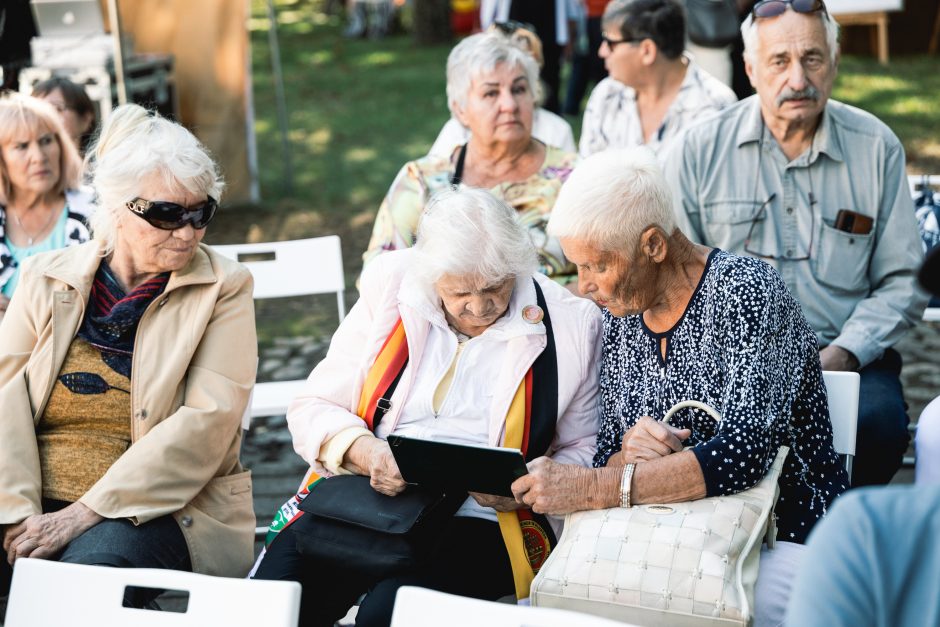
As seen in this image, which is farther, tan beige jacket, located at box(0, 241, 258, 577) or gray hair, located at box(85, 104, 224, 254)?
gray hair, located at box(85, 104, 224, 254)

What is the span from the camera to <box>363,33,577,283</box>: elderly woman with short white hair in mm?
4086

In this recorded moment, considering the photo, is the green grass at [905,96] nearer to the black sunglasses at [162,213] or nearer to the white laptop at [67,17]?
the white laptop at [67,17]

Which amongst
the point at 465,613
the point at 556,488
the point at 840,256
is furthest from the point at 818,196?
the point at 465,613

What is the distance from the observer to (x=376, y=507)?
274cm

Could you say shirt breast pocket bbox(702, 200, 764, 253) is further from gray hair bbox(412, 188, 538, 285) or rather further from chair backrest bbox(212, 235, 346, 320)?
chair backrest bbox(212, 235, 346, 320)

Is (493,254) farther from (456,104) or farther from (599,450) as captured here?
(456,104)

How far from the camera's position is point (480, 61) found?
4289 mm

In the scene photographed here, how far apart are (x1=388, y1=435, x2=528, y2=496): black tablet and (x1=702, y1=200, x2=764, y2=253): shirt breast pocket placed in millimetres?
1458

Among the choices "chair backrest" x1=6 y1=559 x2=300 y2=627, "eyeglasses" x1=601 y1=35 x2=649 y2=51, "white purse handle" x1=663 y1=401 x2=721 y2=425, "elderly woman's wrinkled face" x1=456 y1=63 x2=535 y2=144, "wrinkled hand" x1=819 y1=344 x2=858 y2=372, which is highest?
"eyeglasses" x1=601 y1=35 x2=649 y2=51

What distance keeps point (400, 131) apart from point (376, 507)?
954cm

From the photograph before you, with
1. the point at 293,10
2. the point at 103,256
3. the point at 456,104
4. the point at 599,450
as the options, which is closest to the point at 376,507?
the point at 599,450

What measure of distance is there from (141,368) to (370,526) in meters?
0.86

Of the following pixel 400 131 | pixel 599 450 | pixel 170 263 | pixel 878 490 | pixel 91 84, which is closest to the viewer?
pixel 878 490

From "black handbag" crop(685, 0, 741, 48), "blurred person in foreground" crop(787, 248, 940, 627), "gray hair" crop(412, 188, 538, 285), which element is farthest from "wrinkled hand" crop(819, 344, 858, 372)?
"black handbag" crop(685, 0, 741, 48)
